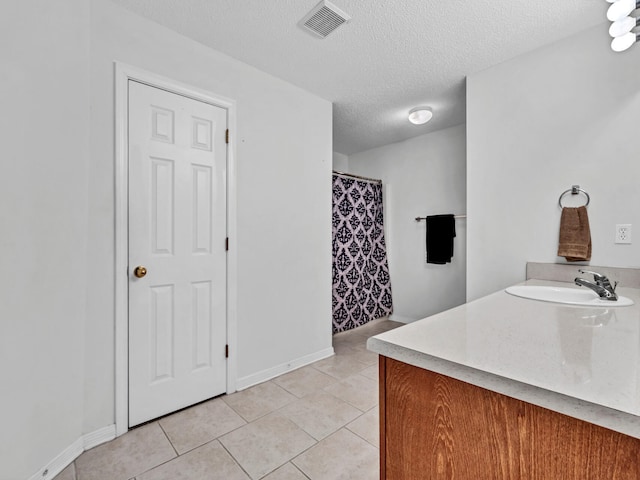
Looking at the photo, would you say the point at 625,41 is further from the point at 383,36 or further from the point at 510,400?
the point at 510,400

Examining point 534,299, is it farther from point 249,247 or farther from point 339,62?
point 339,62

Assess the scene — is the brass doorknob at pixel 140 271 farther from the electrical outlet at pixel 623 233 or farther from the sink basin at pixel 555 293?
the electrical outlet at pixel 623 233

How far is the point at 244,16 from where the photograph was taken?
5.69ft

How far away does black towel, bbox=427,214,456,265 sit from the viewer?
3.37 meters

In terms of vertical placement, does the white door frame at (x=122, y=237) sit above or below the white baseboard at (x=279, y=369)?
above

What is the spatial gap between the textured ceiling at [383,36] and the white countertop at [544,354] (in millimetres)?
1643

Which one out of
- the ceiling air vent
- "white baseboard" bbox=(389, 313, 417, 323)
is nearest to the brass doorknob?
the ceiling air vent

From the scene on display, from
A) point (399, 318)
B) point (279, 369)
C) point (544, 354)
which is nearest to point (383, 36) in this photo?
point (544, 354)

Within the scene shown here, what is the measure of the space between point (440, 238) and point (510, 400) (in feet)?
9.90

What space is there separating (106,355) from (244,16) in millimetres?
2051

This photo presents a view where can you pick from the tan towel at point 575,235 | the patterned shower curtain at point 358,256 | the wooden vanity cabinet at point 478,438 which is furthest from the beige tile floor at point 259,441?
the tan towel at point 575,235

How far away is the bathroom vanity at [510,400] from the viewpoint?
1.72ft

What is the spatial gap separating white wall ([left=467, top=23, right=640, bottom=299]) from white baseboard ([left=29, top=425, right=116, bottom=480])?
8.16 feet

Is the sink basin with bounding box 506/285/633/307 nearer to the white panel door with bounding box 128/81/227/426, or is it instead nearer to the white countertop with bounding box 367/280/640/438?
the white countertop with bounding box 367/280/640/438
